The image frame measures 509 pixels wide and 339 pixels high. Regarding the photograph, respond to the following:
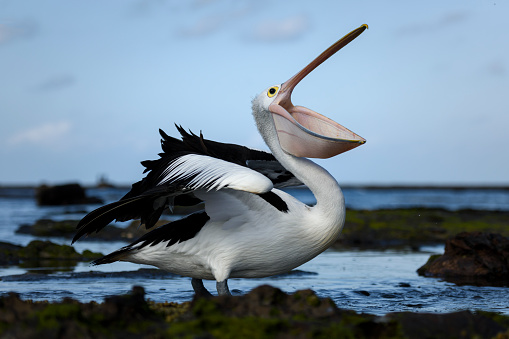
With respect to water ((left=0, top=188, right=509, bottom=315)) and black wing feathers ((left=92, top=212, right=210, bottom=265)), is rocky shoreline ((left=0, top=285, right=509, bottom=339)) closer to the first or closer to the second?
black wing feathers ((left=92, top=212, right=210, bottom=265))

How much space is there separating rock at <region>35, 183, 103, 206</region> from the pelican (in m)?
26.4

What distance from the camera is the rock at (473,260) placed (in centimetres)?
803

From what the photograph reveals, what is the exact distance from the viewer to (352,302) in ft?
19.5

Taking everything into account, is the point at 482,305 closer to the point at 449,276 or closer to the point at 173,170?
the point at 449,276

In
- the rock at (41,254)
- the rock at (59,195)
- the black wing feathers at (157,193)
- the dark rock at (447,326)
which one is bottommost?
the dark rock at (447,326)

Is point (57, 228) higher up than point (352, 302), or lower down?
higher up

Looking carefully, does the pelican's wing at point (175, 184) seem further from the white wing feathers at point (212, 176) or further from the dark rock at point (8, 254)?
the dark rock at point (8, 254)

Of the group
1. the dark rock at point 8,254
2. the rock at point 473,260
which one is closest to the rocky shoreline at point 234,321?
the rock at point 473,260

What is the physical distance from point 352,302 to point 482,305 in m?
1.24

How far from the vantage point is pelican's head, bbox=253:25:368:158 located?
4.82 metres

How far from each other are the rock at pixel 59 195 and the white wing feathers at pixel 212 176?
2710cm

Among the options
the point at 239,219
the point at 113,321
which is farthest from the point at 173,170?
the point at 113,321

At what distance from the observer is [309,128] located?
16.7ft

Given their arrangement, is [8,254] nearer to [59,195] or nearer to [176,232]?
[176,232]
